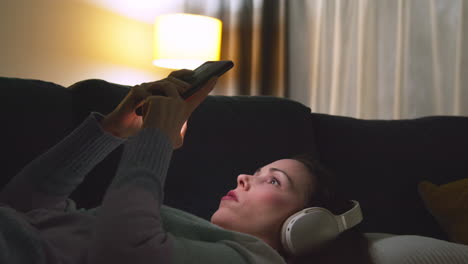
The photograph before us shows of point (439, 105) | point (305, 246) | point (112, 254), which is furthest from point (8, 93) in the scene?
point (439, 105)

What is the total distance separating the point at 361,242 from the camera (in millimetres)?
1015

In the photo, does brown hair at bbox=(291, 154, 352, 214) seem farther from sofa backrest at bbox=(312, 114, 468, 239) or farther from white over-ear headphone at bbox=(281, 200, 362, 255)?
sofa backrest at bbox=(312, 114, 468, 239)

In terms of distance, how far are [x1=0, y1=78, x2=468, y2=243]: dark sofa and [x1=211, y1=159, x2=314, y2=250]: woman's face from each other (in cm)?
23

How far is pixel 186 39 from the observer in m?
2.43

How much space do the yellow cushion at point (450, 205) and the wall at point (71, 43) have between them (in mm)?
1892

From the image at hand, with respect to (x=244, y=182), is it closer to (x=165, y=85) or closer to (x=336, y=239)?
(x=336, y=239)

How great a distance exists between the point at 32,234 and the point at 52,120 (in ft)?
1.64

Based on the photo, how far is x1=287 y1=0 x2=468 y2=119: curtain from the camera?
2.23m

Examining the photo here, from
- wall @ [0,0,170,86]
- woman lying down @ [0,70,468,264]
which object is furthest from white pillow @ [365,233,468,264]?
wall @ [0,0,170,86]

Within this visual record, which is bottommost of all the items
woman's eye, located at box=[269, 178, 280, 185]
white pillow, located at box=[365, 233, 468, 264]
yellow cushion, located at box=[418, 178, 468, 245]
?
yellow cushion, located at box=[418, 178, 468, 245]

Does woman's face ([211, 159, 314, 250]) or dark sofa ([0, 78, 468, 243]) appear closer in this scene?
woman's face ([211, 159, 314, 250])

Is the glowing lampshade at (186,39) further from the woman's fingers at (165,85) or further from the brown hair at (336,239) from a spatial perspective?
the woman's fingers at (165,85)

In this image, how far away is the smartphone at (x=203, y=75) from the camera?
0.78 metres

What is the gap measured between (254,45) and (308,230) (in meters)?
1.96
